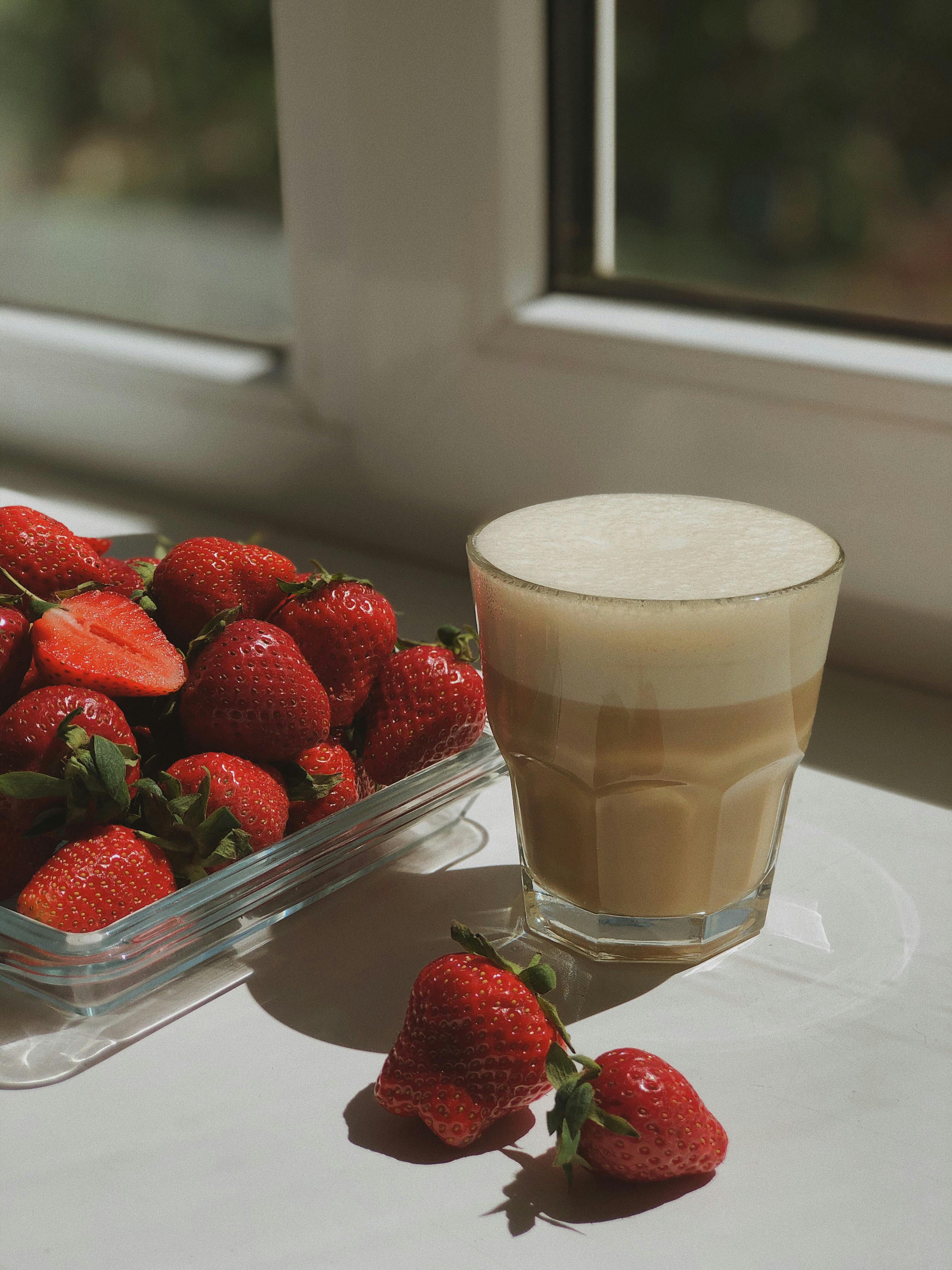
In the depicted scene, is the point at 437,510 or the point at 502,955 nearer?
the point at 502,955

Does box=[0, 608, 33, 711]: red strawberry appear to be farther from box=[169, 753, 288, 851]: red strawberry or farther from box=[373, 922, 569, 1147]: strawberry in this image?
box=[373, 922, 569, 1147]: strawberry

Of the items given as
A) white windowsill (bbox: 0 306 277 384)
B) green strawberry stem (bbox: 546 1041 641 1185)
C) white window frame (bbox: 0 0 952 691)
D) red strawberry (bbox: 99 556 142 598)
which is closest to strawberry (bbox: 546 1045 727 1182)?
green strawberry stem (bbox: 546 1041 641 1185)

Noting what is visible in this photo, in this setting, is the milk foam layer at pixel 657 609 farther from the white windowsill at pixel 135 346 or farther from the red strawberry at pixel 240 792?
the white windowsill at pixel 135 346

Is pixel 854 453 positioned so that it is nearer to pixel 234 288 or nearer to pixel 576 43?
pixel 576 43

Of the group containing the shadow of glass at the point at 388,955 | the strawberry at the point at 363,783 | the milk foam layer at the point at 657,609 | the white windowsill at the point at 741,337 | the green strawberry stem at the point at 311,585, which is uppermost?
the white windowsill at the point at 741,337

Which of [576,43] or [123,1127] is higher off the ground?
[576,43]

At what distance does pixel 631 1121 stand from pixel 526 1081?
4 centimetres

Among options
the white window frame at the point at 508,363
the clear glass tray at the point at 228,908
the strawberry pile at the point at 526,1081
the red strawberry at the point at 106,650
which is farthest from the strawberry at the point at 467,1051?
the white window frame at the point at 508,363

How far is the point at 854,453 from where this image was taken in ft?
2.75

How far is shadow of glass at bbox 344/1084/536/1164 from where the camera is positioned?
0.46 m

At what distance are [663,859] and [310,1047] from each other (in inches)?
6.5

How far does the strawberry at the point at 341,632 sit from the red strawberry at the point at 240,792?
0.07m

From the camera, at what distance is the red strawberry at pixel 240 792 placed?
0.56 m

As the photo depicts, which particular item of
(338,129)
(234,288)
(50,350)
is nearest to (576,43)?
(338,129)
